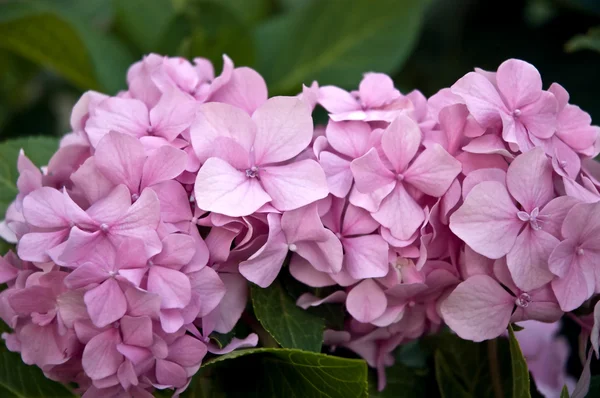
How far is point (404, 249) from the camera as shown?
0.43 meters

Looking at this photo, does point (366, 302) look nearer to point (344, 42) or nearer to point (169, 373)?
point (169, 373)

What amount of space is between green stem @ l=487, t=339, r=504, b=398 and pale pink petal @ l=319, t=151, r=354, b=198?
7.4 inches

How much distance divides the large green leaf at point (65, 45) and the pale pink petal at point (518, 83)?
1.79 ft

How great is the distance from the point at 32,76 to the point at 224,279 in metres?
0.89

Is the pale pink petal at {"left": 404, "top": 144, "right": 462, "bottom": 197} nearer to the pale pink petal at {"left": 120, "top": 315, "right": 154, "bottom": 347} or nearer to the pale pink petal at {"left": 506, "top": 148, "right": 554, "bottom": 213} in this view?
the pale pink petal at {"left": 506, "top": 148, "right": 554, "bottom": 213}

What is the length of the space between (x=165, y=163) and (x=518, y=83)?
0.79 ft

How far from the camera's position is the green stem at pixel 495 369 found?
520 millimetres

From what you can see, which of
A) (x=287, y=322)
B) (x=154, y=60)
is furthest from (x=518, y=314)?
(x=154, y=60)

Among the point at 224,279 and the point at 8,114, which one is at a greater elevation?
the point at 224,279

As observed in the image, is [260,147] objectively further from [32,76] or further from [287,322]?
[32,76]

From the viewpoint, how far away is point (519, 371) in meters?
0.43

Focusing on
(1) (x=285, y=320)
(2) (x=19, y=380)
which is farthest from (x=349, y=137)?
(2) (x=19, y=380)

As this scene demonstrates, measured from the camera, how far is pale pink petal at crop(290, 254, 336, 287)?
1.44 feet

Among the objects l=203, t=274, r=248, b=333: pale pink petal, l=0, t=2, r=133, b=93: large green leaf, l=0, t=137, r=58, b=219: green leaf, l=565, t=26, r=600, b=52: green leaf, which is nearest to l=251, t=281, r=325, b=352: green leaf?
l=203, t=274, r=248, b=333: pale pink petal
